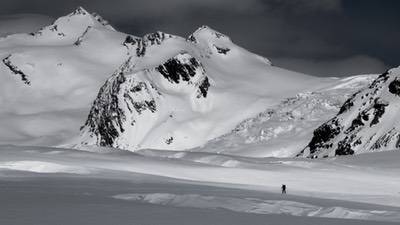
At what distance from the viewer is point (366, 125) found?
387ft

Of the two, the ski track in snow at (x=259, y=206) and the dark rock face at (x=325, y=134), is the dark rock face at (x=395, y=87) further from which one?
the ski track in snow at (x=259, y=206)

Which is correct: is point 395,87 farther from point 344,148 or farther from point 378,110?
point 344,148

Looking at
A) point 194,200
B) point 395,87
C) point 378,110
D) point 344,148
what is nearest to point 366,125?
point 378,110

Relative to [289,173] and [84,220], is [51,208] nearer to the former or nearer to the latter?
[84,220]

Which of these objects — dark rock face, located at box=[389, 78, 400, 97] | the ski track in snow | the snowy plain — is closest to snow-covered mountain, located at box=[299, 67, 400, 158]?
dark rock face, located at box=[389, 78, 400, 97]

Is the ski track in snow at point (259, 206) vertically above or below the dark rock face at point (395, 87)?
below

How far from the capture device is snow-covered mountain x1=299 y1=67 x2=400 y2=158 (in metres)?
110

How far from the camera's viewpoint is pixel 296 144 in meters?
195

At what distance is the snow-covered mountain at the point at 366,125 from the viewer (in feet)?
360

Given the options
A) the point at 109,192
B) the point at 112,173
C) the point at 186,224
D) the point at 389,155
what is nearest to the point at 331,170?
the point at 389,155

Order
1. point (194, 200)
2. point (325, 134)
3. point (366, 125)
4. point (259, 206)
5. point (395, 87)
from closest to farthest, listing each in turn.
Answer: point (259, 206), point (194, 200), point (366, 125), point (395, 87), point (325, 134)

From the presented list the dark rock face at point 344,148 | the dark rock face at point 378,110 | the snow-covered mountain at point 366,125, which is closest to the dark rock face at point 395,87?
the snow-covered mountain at point 366,125

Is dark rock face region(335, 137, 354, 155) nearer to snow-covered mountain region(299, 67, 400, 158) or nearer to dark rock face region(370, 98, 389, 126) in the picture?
snow-covered mountain region(299, 67, 400, 158)

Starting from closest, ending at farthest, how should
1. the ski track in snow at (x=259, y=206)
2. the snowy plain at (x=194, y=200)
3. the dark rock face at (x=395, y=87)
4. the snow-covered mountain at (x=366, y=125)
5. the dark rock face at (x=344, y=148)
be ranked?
the snowy plain at (x=194, y=200)
the ski track in snow at (x=259, y=206)
the snow-covered mountain at (x=366, y=125)
the dark rock face at (x=344, y=148)
the dark rock face at (x=395, y=87)
